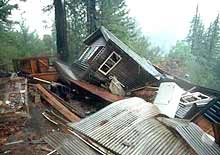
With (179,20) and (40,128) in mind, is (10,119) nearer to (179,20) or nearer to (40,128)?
(40,128)

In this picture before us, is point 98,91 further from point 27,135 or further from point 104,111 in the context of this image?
point 104,111

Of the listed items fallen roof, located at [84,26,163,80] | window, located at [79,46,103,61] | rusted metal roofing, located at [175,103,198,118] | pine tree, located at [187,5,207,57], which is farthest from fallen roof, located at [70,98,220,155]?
pine tree, located at [187,5,207,57]

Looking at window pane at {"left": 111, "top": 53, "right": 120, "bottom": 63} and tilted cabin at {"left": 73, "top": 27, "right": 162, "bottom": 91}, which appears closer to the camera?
tilted cabin at {"left": 73, "top": 27, "right": 162, "bottom": 91}

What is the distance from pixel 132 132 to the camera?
19.5 feet

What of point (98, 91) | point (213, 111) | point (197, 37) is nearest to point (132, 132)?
point (213, 111)

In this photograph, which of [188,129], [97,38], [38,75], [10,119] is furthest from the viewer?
[97,38]

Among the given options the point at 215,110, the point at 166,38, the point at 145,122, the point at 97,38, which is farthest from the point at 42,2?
the point at 166,38

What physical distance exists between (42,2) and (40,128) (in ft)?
47.9

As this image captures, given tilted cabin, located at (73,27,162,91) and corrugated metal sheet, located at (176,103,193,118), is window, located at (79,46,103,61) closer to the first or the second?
tilted cabin, located at (73,27,162,91)

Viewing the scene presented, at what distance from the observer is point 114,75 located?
572 inches

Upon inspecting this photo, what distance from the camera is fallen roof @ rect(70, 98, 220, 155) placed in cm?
551

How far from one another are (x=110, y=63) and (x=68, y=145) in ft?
29.5

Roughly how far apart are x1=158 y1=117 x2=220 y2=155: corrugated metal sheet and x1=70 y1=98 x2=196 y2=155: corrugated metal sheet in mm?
129

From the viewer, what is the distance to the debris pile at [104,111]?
5.85 meters
